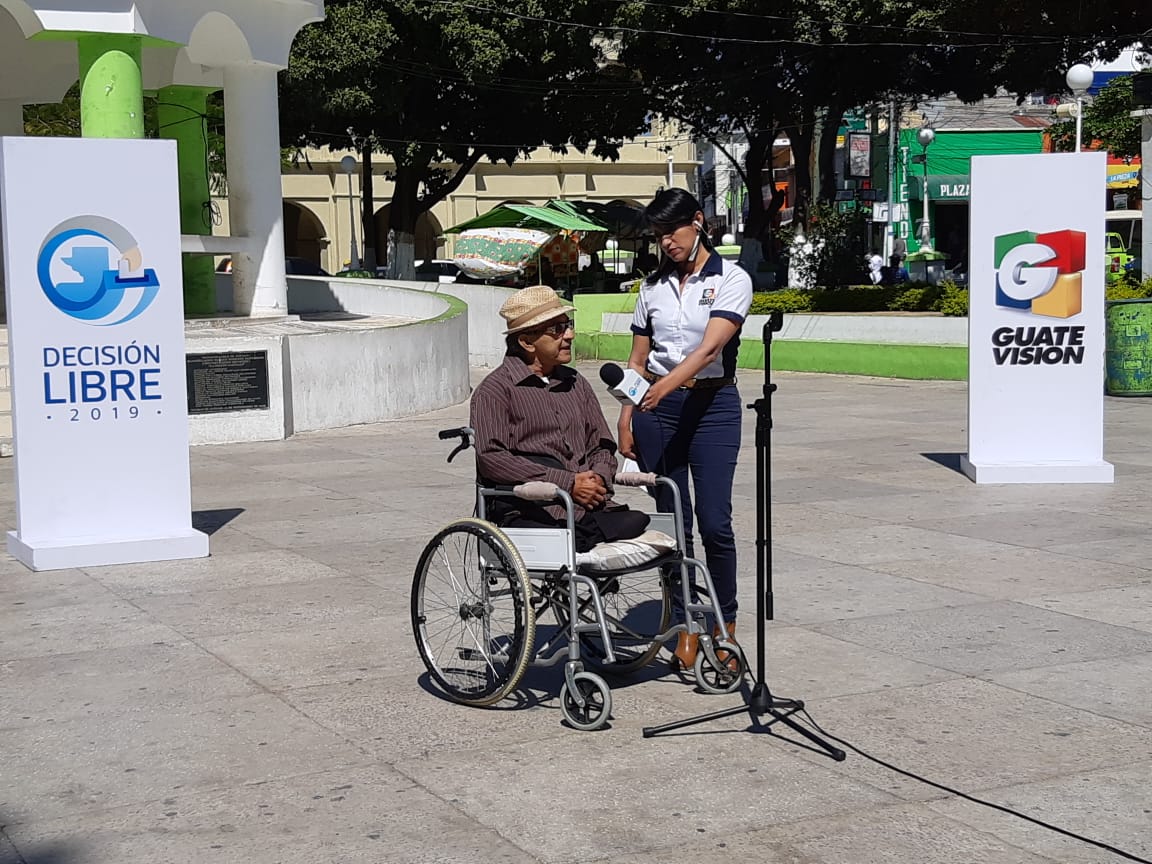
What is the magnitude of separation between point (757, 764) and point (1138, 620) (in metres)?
2.62

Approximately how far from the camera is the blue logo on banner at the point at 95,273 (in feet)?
26.8

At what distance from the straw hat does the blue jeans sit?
70 centimetres

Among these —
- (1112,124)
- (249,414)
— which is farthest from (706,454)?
(1112,124)

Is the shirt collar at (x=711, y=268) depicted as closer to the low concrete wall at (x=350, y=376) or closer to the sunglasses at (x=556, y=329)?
the sunglasses at (x=556, y=329)

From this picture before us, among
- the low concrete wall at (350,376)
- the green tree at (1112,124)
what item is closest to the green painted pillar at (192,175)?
the low concrete wall at (350,376)

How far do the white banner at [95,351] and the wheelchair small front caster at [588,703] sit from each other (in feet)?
12.8

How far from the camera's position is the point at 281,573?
809cm

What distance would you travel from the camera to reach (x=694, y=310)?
19.8ft

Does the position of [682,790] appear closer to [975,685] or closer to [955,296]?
[975,685]

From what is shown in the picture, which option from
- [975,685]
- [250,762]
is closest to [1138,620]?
[975,685]

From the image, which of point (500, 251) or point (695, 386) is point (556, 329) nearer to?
point (695, 386)

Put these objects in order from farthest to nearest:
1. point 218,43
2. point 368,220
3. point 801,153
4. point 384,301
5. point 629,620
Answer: point 368,220
point 801,153
point 384,301
point 218,43
point 629,620

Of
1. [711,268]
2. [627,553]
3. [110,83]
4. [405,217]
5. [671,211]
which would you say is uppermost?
[110,83]

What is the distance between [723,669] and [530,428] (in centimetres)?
113
